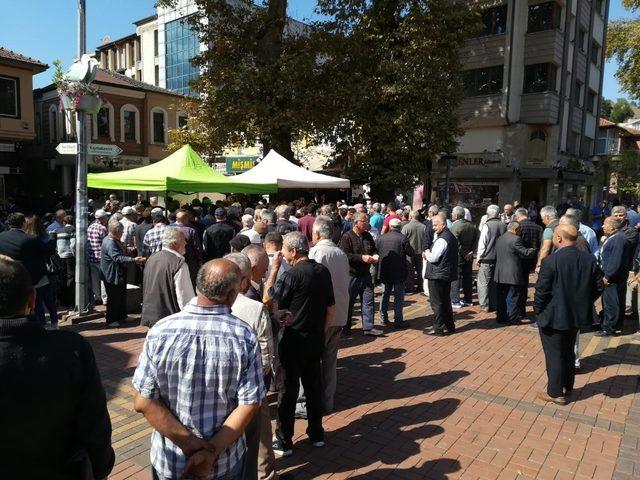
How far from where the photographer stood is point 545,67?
25156mm

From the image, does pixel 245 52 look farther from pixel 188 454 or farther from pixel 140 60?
pixel 140 60

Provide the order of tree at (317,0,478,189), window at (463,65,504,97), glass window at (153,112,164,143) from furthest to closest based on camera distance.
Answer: glass window at (153,112,164,143)
window at (463,65,504,97)
tree at (317,0,478,189)

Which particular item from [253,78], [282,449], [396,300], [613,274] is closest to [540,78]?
[253,78]

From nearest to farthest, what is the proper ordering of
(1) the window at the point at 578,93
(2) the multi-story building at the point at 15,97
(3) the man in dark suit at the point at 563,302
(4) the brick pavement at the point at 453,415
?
(4) the brick pavement at the point at 453,415
(3) the man in dark suit at the point at 563,302
(2) the multi-story building at the point at 15,97
(1) the window at the point at 578,93

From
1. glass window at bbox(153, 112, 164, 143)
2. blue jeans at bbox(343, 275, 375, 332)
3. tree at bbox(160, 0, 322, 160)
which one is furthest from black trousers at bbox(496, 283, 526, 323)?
glass window at bbox(153, 112, 164, 143)

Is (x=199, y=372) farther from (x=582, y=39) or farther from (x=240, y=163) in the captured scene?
(x=582, y=39)

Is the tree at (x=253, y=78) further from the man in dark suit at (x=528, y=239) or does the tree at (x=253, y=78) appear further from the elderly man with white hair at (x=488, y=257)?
→ the man in dark suit at (x=528, y=239)

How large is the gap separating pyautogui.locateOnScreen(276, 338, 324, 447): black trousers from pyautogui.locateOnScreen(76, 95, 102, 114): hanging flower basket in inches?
231

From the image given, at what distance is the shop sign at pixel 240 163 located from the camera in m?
18.4

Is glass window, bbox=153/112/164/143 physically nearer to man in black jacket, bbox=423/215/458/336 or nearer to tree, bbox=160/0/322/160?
tree, bbox=160/0/322/160

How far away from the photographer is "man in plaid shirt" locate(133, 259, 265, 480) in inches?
91.4

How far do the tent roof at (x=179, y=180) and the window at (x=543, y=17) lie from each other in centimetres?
2102

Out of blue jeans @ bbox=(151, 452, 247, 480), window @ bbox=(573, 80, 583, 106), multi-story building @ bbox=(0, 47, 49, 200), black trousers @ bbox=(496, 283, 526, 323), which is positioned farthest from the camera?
window @ bbox=(573, 80, 583, 106)

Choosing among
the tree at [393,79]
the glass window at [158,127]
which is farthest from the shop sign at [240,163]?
the glass window at [158,127]
